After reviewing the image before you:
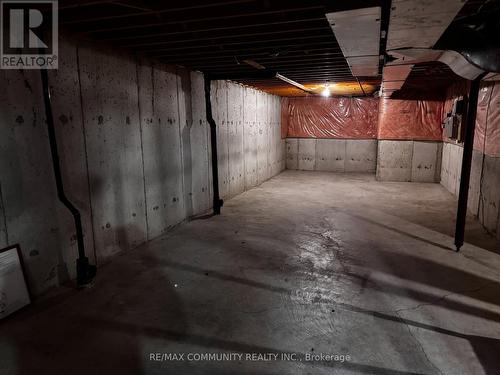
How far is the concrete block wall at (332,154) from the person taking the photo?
32.0 feet

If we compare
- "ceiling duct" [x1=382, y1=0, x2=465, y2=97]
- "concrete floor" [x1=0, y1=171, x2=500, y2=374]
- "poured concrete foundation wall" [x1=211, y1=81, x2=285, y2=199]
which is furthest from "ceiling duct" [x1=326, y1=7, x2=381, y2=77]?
"poured concrete foundation wall" [x1=211, y1=81, x2=285, y2=199]

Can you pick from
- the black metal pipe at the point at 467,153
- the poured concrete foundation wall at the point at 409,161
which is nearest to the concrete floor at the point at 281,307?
the black metal pipe at the point at 467,153

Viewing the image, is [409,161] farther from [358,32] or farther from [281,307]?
[281,307]

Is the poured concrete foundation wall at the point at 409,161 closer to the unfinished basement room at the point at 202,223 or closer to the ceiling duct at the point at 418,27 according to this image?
the unfinished basement room at the point at 202,223

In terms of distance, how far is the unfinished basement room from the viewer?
218cm

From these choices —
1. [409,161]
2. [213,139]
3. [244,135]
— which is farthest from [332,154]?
[213,139]

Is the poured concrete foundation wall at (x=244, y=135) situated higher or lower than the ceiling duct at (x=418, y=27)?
lower

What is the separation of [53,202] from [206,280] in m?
1.53

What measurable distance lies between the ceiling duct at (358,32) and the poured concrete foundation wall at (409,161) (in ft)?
16.3

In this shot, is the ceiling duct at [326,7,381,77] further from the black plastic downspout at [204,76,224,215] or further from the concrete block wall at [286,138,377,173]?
the concrete block wall at [286,138,377,173]

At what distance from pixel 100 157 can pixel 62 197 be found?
0.68m

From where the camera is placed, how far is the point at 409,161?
27.0 feet

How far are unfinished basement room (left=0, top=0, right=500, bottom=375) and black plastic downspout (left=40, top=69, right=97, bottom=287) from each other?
2cm

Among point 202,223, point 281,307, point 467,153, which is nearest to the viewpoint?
point 281,307
